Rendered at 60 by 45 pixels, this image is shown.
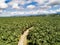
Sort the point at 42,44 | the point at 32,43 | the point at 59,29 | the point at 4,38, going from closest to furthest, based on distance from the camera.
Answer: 1. the point at 42,44
2. the point at 32,43
3. the point at 4,38
4. the point at 59,29

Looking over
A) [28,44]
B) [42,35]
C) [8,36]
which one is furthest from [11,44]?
[42,35]

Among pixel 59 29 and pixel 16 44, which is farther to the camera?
pixel 59 29

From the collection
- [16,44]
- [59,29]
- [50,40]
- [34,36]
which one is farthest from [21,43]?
[59,29]

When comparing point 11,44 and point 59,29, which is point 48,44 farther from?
point 59,29

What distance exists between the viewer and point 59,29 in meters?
89.2

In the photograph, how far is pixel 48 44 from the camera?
55.1m

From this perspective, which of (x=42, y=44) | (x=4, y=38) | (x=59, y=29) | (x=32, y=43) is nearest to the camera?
(x=42, y=44)

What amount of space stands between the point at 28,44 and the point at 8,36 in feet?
39.7

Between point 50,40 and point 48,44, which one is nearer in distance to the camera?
point 48,44

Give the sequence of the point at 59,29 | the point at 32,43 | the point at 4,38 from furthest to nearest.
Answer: the point at 59,29 → the point at 4,38 → the point at 32,43

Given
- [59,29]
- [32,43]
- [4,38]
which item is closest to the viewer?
[32,43]

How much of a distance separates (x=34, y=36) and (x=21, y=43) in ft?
24.9

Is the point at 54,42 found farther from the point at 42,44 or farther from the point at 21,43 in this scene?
the point at 21,43

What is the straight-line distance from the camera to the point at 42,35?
64688mm
